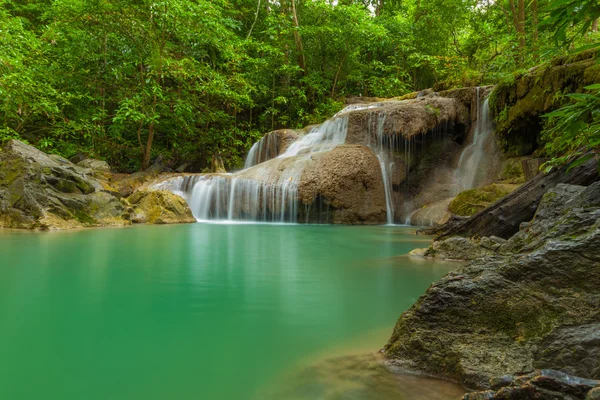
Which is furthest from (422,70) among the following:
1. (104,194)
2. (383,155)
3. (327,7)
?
(104,194)

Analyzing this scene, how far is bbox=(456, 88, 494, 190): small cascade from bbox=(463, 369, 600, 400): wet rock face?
990 centimetres

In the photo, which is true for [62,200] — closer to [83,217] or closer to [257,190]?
[83,217]

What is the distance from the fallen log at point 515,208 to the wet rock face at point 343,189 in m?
5.26

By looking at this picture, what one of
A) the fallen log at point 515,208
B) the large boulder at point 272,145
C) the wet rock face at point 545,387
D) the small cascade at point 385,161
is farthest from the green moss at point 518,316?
the large boulder at point 272,145

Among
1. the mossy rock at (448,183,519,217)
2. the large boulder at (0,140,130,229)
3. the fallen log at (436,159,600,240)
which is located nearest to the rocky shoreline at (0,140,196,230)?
the large boulder at (0,140,130,229)

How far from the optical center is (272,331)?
209 centimetres

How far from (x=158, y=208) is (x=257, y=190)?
8.72ft

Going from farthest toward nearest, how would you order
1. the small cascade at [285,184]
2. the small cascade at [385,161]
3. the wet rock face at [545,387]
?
the small cascade at [385,161] → the small cascade at [285,184] → the wet rock face at [545,387]

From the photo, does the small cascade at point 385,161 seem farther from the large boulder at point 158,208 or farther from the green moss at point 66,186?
the green moss at point 66,186

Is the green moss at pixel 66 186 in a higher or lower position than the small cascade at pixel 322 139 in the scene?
lower

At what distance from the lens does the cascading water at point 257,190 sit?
10.4 meters

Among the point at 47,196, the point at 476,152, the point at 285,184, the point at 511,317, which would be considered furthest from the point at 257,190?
the point at 511,317

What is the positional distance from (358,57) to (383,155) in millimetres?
8783

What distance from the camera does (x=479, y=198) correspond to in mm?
7102
